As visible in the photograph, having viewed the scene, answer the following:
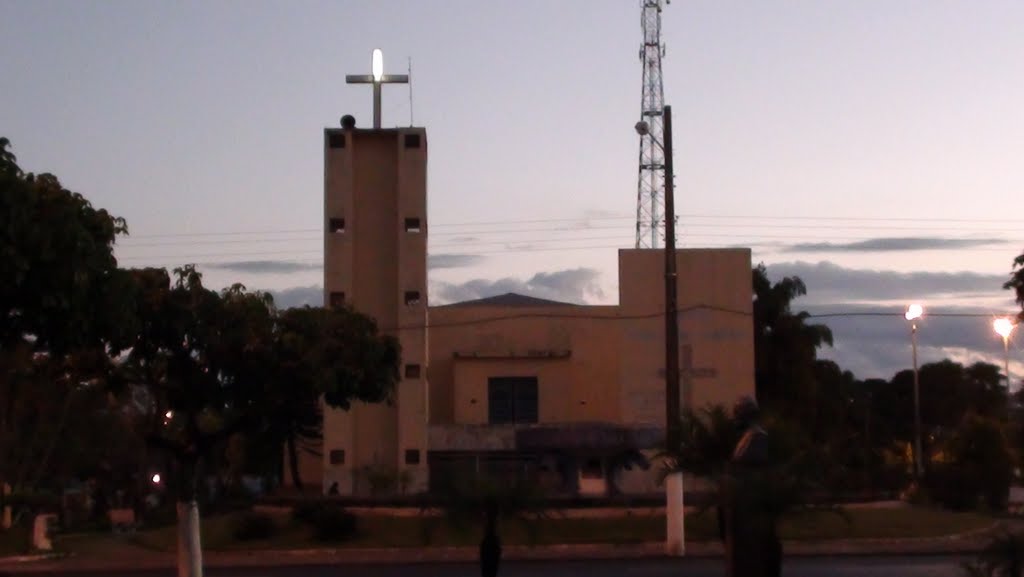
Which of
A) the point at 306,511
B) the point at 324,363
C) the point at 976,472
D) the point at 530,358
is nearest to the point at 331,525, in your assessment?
the point at 306,511

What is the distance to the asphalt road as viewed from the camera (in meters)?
22.6

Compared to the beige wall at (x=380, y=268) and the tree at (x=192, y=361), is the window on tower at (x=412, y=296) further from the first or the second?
the tree at (x=192, y=361)

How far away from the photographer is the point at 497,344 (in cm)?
5791

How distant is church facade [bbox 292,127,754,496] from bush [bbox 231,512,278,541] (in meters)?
13.2

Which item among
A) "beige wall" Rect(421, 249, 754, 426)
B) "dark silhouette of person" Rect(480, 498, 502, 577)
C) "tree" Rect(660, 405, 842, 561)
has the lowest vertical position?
"dark silhouette of person" Rect(480, 498, 502, 577)

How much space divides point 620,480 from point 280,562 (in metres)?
25.6

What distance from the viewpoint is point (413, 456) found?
50562 mm

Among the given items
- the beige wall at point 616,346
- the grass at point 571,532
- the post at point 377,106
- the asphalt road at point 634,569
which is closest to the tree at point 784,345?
the beige wall at point 616,346

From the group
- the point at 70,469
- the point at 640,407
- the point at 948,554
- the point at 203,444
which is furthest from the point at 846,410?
the point at 203,444

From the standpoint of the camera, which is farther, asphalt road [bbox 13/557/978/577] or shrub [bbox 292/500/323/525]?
shrub [bbox 292/500/323/525]

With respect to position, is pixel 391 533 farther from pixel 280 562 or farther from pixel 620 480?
pixel 620 480

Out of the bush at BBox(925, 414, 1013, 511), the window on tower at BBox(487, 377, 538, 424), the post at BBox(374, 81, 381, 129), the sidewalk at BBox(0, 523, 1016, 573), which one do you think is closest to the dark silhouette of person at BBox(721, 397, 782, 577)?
the sidewalk at BBox(0, 523, 1016, 573)

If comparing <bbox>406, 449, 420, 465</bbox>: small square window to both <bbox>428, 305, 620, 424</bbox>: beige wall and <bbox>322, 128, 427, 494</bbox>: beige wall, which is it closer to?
<bbox>322, 128, 427, 494</bbox>: beige wall

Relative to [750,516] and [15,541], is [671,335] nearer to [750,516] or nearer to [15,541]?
[750,516]
